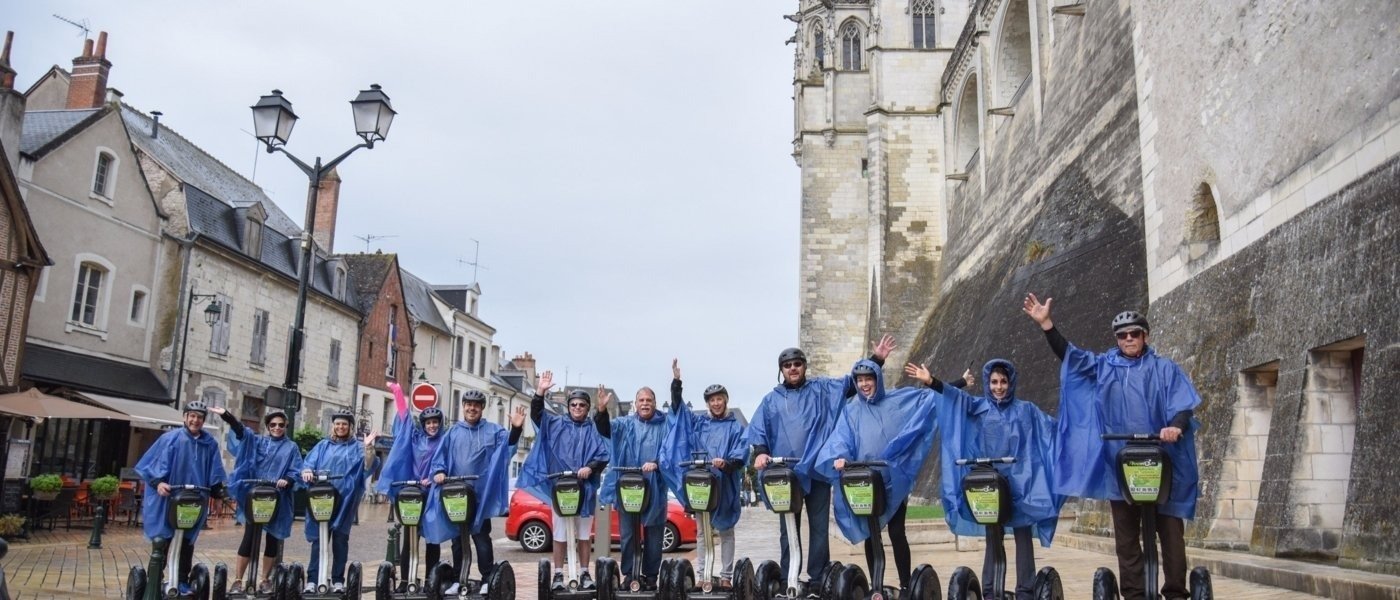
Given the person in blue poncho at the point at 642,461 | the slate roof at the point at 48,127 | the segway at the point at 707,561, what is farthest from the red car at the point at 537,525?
the slate roof at the point at 48,127

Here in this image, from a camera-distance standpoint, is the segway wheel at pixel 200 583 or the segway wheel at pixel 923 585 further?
the segway wheel at pixel 200 583

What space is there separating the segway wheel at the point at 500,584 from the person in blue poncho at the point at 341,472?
5.77ft

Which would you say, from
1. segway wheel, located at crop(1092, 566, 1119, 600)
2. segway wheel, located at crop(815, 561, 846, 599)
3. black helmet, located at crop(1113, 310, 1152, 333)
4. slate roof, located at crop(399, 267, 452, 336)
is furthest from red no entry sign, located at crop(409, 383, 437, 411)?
slate roof, located at crop(399, 267, 452, 336)

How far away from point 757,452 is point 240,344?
2145 centimetres

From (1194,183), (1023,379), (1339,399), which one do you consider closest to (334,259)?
(1023,379)

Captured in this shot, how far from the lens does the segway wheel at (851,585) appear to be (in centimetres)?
564

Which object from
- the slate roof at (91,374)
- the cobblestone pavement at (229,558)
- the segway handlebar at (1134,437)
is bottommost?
the cobblestone pavement at (229,558)

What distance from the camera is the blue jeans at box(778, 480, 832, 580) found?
648 cm

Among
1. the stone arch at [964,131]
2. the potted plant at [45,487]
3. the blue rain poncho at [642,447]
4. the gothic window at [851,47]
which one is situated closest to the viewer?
the blue rain poncho at [642,447]

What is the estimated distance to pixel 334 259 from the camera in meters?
30.7

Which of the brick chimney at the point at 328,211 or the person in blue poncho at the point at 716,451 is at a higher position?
the brick chimney at the point at 328,211

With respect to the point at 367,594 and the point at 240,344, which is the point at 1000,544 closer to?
the point at 367,594

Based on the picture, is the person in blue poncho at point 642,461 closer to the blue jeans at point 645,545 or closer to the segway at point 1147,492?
the blue jeans at point 645,545

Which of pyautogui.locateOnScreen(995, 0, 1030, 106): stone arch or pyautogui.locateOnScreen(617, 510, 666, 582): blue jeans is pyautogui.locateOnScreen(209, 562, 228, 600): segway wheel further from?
pyautogui.locateOnScreen(995, 0, 1030, 106): stone arch
